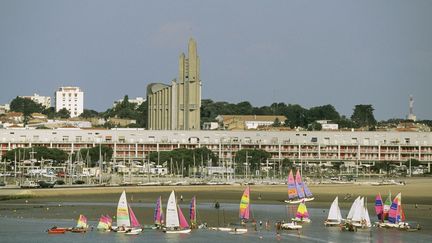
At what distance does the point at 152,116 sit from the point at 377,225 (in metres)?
113

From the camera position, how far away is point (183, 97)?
554 ft

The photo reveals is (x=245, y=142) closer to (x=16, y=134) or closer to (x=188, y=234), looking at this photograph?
(x=16, y=134)

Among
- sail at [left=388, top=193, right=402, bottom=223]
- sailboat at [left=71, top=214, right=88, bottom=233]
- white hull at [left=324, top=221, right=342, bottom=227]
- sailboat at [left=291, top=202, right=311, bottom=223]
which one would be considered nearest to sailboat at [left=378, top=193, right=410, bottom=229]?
sail at [left=388, top=193, right=402, bottom=223]

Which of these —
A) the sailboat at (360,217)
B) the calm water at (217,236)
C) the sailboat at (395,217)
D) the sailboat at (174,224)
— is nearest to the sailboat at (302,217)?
the calm water at (217,236)

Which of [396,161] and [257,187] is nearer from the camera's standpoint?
[257,187]

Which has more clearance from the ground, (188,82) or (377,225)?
(188,82)

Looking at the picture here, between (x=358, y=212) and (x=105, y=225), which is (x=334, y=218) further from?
(x=105, y=225)

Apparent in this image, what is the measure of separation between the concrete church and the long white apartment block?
472cm

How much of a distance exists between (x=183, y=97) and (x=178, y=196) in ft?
226

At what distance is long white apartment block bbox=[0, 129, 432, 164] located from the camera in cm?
16438

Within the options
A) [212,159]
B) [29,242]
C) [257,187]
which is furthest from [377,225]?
[212,159]

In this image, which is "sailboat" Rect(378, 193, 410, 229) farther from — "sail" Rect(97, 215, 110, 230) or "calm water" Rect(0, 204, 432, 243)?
"sail" Rect(97, 215, 110, 230)

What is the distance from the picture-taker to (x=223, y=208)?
8519cm

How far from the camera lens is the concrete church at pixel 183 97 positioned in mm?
166750
